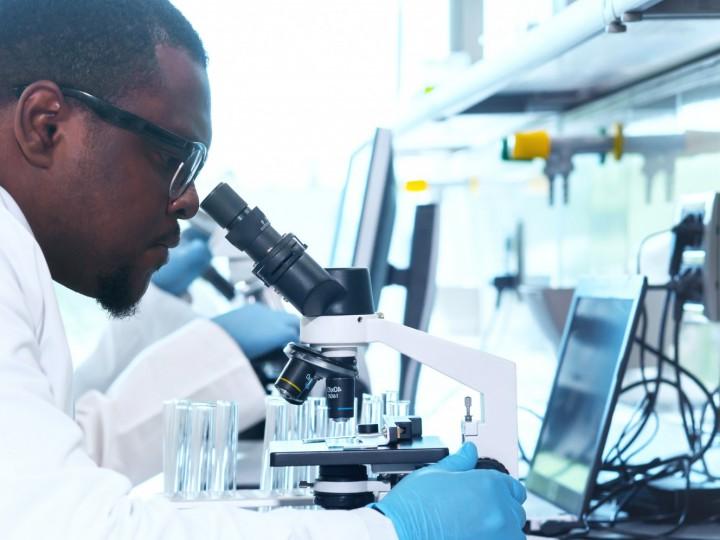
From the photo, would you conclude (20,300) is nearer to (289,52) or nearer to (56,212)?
(56,212)

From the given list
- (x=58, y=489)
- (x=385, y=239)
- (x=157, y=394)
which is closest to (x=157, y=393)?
(x=157, y=394)

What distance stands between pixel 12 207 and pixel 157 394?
83 cm

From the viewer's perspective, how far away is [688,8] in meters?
1.29

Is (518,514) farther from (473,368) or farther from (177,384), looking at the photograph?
(177,384)

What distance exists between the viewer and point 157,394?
5.94ft

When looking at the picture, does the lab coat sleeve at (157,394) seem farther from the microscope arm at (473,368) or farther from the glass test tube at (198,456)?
the microscope arm at (473,368)

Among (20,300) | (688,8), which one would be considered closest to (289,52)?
(688,8)

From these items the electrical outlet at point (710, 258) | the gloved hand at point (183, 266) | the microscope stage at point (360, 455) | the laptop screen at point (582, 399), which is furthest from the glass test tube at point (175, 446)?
the gloved hand at point (183, 266)

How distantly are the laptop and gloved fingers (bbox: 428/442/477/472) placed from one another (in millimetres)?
316

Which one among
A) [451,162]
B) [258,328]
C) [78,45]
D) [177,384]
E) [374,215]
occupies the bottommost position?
[177,384]

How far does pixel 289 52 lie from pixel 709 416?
8.54ft

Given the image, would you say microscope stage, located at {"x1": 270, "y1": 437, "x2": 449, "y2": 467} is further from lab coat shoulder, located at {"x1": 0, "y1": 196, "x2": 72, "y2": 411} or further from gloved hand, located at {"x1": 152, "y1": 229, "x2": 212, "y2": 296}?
gloved hand, located at {"x1": 152, "y1": 229, "x2": 212, "y2": 296}

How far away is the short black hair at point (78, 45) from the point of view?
1095 millimetres

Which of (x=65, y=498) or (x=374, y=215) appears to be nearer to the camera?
(x=65, y=498)
